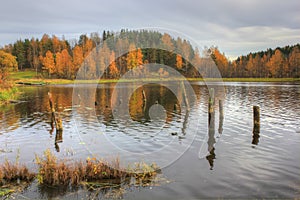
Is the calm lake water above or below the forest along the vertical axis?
below

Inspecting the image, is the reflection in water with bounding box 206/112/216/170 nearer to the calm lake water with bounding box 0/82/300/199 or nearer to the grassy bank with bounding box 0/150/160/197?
the calm lake water with bounding box 0/82/300/199

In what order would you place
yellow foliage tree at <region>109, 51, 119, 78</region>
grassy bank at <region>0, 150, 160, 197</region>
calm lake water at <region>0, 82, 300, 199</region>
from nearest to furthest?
1. calm lake water at <region>0, 82, 300, 199</region>
2. grassy bank at <region>0, 150, 160, 197</region>
3. yellow foliage tree at <region>109, 51, 119, 78</region>

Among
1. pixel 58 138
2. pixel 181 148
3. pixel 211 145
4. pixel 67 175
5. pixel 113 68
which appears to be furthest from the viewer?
pixel 113 68

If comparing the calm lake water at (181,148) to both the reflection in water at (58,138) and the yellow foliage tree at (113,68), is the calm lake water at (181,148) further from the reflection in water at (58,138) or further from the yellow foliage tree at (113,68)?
the yellow foliage tree at (113,68)

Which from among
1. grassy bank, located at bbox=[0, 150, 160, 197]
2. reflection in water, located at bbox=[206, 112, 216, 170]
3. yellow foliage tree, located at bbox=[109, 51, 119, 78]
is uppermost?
yellow foliage tree, located at bbox=[109, 51, 119, 78]

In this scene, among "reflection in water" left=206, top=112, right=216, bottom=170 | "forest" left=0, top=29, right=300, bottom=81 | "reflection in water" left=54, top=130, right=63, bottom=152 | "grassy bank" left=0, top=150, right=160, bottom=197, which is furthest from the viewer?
"forest" left=0, top=29, right=300, bottom=81

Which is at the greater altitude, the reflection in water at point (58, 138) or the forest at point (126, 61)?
the forest at point (126, 61)

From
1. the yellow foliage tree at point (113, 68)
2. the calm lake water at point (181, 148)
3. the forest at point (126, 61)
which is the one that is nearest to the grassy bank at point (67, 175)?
the calm lake water at point (181, 148)

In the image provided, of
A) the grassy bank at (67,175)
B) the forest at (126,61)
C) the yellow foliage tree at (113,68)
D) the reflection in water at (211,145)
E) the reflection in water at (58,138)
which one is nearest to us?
the grassy bank at (67,175)

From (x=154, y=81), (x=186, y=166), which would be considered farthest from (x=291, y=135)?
(x=154, y=81)

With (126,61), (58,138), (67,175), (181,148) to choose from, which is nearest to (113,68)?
(126,61)

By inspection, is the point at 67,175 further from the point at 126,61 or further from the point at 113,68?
the point at 113,68

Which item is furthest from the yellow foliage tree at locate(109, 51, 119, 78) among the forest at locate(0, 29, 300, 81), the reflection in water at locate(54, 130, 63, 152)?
the reflection in water at locate(54, 130, 63, 152)

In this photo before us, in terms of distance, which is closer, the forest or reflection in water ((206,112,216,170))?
reflection in water ((206,112,216,170))
